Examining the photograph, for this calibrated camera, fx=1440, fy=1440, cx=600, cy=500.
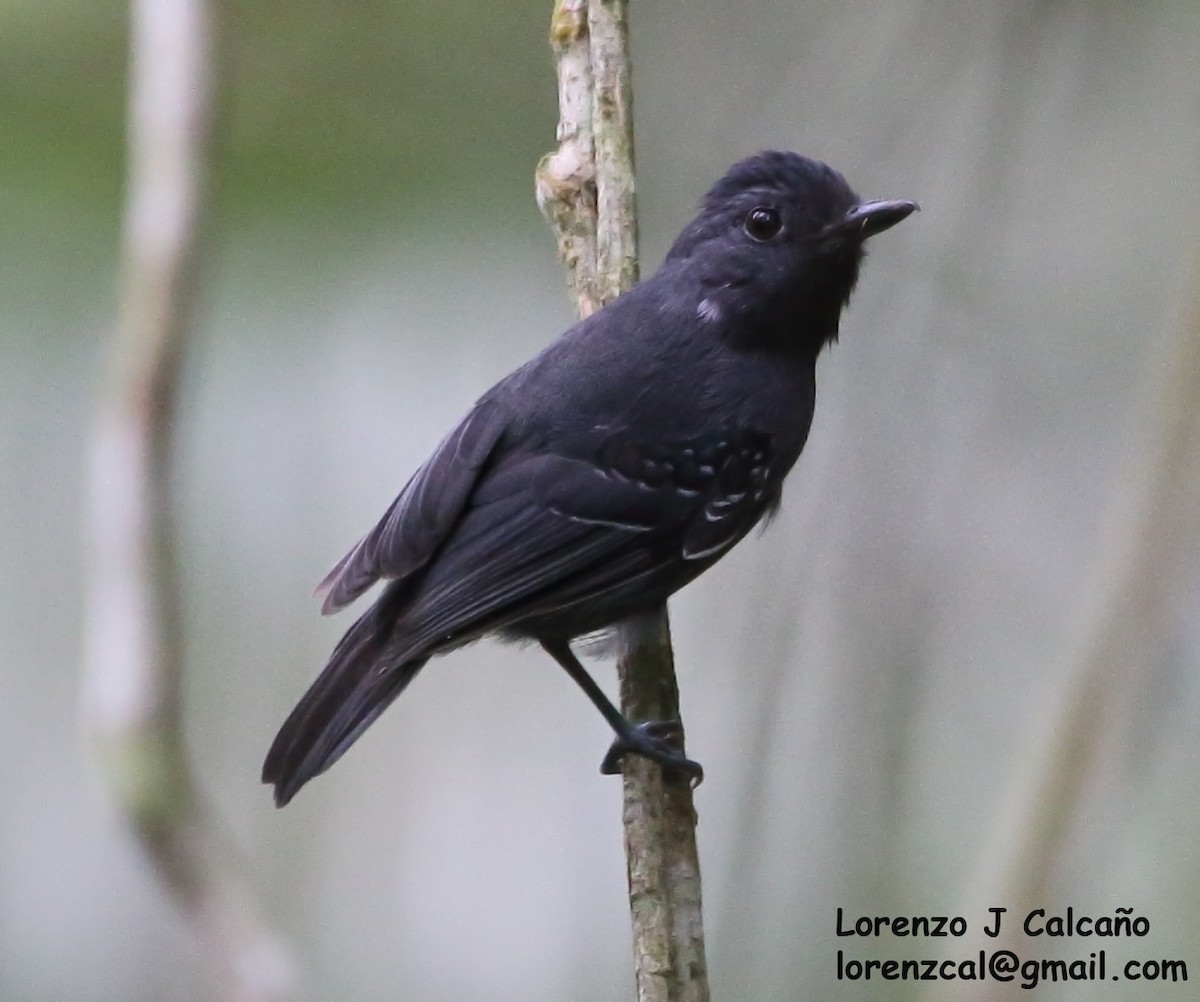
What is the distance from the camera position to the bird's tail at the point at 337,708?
2.88m

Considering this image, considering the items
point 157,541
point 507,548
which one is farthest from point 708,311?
point 157,541

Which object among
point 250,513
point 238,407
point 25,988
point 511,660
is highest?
point 238,407

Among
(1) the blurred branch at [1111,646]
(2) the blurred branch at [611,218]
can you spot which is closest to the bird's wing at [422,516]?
(2) the blurred branch at [611,218]

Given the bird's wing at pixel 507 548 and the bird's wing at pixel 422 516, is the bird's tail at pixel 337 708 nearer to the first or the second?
the bird's wing at pixel 507 548

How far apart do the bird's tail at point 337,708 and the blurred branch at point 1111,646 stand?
121cm

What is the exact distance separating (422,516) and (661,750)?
27.6 inches

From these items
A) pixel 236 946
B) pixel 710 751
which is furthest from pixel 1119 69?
pixel 236 946

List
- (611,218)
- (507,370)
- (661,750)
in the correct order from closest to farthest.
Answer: (661,750) < (611,218) < (507,370)

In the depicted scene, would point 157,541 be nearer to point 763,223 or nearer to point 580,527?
point 580,527

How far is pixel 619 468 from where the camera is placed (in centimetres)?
308

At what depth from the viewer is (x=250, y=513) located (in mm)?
4402

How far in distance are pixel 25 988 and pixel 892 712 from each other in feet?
8.59

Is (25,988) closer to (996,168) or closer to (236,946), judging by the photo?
(236,946)

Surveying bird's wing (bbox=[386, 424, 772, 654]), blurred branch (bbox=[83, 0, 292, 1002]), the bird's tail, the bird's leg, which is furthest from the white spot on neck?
blurred branch (bbox=[83, 0, 292, 1002])
